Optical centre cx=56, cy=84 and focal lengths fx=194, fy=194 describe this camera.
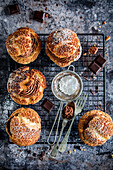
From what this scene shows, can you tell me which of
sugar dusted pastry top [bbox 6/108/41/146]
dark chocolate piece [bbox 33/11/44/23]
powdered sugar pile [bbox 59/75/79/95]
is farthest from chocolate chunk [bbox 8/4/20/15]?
sugar dusted pastry top [bbox 6/108/41/146]

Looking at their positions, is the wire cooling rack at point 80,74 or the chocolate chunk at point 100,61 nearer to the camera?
the chocolate chunk at point 100,61

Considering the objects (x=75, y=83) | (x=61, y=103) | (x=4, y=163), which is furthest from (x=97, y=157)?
(x=4, y=163)

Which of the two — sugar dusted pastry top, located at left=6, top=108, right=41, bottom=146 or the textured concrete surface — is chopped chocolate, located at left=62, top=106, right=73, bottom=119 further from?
the textured concrete surface

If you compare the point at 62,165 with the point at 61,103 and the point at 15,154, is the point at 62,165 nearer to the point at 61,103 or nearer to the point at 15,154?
the point at 15,154

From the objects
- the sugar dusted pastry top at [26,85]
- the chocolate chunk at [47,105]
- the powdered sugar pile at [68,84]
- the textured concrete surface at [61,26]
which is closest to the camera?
the sugar dusted pastry top at [26,85]

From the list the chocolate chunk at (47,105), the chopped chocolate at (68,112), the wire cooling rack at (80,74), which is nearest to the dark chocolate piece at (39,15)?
the wire cooling rack at (80,74)

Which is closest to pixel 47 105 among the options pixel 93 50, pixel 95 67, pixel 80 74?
pixel 80 74

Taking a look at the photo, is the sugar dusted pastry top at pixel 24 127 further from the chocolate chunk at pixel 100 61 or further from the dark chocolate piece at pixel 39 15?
the dark chocolate piece at pixel 39 15
